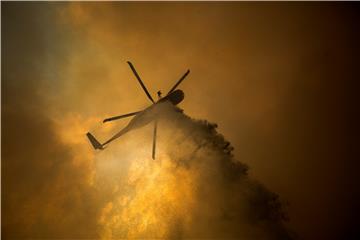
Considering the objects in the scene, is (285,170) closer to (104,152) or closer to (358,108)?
(358,108)

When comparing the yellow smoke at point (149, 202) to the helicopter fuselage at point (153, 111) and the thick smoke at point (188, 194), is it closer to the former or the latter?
the thick smoke at point (188, 194)

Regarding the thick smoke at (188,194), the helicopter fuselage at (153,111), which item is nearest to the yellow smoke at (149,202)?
the thick smoke at (188,194)

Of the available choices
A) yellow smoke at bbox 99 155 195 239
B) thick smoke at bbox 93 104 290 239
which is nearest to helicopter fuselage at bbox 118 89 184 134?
thick smoke at bbox 93 104 290 239

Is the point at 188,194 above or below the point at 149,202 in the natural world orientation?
below

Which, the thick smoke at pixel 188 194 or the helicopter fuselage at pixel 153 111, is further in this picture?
the helicopter fuselage at pixel 153 111

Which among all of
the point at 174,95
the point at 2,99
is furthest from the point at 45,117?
the point at 174,95

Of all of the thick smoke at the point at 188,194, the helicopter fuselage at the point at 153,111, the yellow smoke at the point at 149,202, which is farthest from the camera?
the yellow smoke at the point at 149,202

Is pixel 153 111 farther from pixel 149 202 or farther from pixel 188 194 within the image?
pixel 149 202

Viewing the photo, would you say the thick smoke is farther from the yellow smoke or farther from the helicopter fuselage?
the helicopter fuselage

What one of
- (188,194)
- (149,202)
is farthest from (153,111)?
(149,202)
